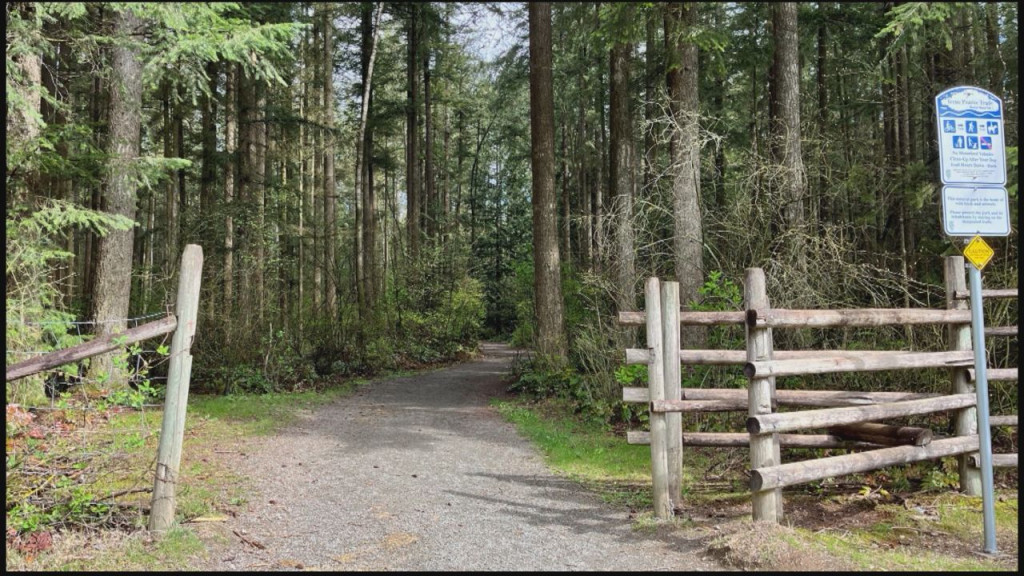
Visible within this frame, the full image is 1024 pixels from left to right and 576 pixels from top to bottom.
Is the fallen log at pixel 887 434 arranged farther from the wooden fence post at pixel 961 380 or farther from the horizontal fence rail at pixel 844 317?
the horizontal fence rail at pixel 844 317

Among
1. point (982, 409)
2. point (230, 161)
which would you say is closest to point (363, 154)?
point (230, 161)

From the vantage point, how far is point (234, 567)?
4.16 meters

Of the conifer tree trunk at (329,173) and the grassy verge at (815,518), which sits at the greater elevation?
the conifer tree trunk at (329,173)

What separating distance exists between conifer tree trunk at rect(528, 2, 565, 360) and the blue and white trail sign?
8.75m

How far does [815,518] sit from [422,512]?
3513mm

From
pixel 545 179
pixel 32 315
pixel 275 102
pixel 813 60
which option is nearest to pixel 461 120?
pixel 275 102

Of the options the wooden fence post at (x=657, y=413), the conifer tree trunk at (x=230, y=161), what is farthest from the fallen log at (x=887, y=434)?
the conifer tree trunk at (x=230, y=161)

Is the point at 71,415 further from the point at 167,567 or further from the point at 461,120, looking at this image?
the point at 461,120

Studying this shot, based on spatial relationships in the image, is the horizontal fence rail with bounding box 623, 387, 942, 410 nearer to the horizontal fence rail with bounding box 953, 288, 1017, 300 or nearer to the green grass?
the horizontal fence rail with bounding box 953, 288, 1017, 300

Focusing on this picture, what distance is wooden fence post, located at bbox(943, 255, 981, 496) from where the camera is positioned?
5.93 m

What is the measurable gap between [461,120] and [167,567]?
33.6m

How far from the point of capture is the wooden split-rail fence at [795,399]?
489cm

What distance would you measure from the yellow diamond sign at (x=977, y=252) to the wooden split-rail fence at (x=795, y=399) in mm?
984

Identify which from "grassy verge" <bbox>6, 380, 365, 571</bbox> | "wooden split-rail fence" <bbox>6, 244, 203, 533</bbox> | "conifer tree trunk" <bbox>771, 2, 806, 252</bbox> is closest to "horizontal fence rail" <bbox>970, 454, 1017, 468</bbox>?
"conifer tree trunk" <bbox>771, 2, 806, 252</bbox>
